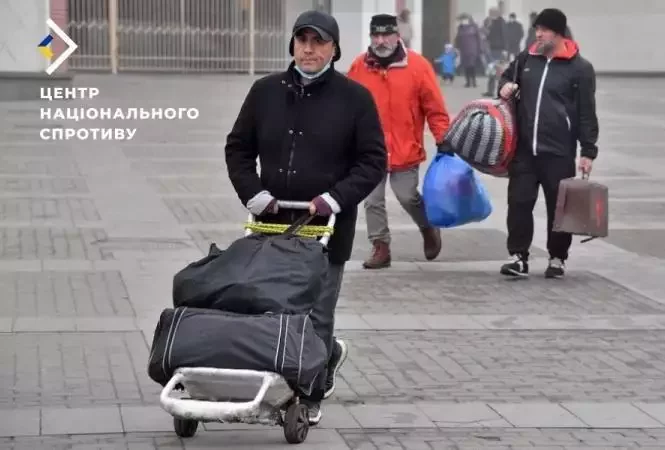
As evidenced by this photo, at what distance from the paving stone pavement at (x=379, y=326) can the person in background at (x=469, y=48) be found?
2017 centimetres

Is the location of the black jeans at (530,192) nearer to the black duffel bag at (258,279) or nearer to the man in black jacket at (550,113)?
the man in black jacket at (550,113)

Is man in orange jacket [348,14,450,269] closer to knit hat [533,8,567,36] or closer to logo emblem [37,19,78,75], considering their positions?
knit hat [533,8,567,36]

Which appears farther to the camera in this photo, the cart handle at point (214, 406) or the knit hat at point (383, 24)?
the knit hat at point (383, 24)

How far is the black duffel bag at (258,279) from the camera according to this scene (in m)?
5.84

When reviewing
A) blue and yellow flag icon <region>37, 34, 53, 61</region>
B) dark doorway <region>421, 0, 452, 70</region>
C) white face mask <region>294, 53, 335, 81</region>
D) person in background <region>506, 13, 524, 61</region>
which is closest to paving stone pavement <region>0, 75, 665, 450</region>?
white face mask <region>294, 53, 335, 81</region>

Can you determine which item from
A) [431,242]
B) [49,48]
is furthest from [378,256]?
[49,48]

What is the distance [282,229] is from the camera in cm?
625

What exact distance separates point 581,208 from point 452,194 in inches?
39.4

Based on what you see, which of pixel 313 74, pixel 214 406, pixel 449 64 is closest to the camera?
pixel 214 406

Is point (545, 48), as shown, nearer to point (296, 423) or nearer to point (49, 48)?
point (296, 423)

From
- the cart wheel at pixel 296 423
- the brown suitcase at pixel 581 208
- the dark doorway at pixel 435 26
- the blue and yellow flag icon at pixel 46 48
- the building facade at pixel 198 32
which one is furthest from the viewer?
the dark doorway at pixel 435 26

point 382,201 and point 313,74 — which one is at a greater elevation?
point 313,74

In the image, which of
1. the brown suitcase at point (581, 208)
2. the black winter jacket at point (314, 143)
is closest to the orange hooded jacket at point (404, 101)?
the brown suitcase at point (581, 208)

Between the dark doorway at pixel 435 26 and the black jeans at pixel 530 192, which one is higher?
the black jeans at pixel 530 192
